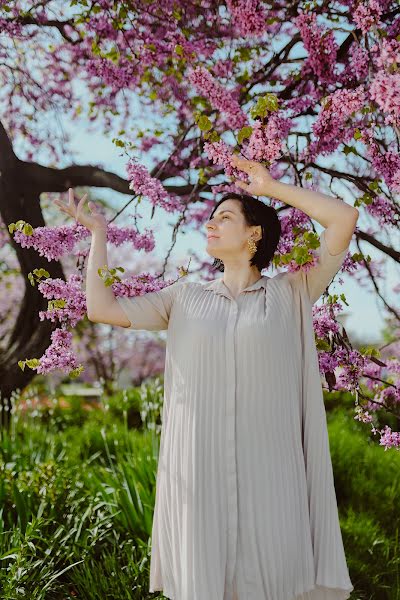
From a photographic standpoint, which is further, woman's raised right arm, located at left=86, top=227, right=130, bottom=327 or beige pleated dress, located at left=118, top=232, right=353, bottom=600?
woman's raised right arm, located at left=86, top=227, right=130, bottom=327

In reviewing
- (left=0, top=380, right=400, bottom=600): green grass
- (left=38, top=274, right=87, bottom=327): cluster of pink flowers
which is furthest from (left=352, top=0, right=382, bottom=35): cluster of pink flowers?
(left=0, top=380, right=400, bottom=600): green grass

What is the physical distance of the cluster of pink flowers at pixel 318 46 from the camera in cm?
305

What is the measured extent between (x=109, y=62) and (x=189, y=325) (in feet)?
8.02

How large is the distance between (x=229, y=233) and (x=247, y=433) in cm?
63

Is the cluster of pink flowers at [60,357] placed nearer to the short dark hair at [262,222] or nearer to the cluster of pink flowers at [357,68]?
the short dark hair at [262,222]

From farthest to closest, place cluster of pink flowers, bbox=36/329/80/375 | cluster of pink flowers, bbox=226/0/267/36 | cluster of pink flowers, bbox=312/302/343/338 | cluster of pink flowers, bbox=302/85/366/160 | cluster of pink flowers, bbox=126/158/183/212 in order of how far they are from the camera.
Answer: cluster of pink flowers, bbox=226/0/267/36, cluster of pink flowers, bbox=126/158/183/212, cluster of pink flowers, bbox=312/302/343/338, cluster of pink flowers, bbox=36/329/80/375, cluster of pink flowers, bbox=302/85/366/160

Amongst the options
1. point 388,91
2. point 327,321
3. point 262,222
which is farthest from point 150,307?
point 388,91

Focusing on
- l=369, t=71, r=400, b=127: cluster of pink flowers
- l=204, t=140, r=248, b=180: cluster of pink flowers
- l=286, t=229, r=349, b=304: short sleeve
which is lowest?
l=286, t=229, r=349, b=304: short sleeve

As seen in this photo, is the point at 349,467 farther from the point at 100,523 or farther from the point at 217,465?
the point at 217,465

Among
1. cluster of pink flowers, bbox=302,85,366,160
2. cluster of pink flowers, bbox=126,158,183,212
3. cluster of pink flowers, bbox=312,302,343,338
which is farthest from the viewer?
cluster of pink flowers, bbox=126,158,183,212

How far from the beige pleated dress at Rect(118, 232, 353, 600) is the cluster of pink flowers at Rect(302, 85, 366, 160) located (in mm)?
655

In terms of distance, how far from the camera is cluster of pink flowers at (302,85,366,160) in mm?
2494

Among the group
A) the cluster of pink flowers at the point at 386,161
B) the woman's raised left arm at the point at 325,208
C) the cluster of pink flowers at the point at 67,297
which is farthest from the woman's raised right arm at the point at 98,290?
the cluster of pink flowers at the point at 386,161

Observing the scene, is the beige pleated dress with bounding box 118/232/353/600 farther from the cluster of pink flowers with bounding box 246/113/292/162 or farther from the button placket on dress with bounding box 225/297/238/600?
the cluster of pink flowers with bounding box 246/113/292/162
